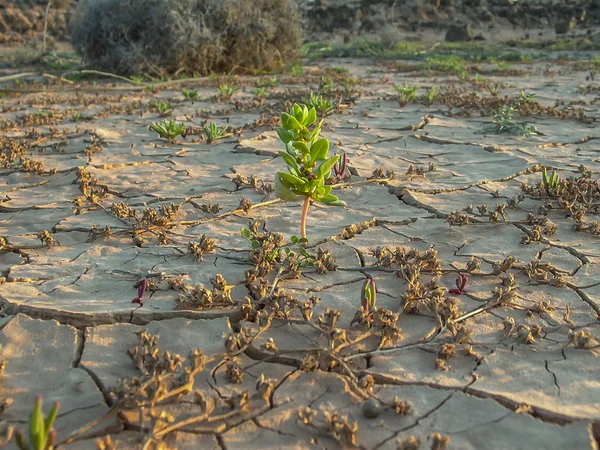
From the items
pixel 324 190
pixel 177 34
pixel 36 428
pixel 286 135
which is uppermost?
pixel 177 34

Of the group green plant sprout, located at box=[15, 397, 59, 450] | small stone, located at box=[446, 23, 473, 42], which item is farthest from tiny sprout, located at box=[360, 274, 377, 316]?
small stone, located at box=[446, 23, 473, 42]

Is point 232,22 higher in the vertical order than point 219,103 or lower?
higher

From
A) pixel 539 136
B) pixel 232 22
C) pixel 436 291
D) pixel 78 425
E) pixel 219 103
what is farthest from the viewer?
pixel 232 22

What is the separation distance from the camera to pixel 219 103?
22.7ft

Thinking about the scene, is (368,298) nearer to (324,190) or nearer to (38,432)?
(324,190)

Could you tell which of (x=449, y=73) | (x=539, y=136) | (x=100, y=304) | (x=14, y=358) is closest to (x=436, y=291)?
(x=100, y=304)

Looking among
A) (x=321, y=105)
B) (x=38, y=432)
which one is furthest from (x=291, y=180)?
(x=321, y=105)

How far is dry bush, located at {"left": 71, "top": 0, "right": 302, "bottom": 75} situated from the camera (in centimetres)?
923

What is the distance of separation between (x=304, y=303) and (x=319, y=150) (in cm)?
71

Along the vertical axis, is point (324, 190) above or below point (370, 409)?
above

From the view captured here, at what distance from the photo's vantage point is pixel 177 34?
9.12 m

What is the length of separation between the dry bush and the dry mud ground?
202 inches

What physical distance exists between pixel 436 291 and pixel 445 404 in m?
0.61

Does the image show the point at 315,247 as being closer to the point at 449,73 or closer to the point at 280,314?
the point at 280,314
